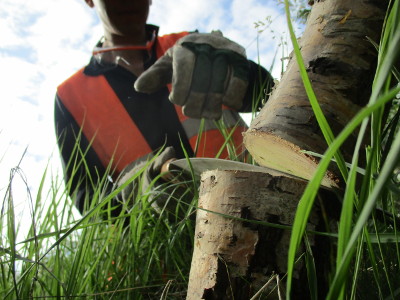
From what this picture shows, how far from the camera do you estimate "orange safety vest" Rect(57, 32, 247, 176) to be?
2.69 m

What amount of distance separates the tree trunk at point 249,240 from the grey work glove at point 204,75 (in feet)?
3.23

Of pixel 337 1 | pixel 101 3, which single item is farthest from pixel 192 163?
pixel 101 3

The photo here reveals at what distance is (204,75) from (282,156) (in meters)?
0.97

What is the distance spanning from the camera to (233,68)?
1.70 metres

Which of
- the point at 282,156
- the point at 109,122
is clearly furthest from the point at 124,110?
the point at 282,156

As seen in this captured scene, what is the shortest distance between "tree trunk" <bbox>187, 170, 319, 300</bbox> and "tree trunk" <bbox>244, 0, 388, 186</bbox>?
0.06 m

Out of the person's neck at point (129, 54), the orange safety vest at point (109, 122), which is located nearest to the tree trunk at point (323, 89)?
the orange safety vest at point (109, 122)

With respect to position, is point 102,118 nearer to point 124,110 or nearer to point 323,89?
point 124,110

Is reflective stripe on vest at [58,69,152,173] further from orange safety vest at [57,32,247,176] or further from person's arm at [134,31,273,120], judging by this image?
person's arm at [134,31,273,120]

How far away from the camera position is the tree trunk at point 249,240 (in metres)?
0.63

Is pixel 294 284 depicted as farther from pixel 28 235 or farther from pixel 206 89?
pixel 206 89

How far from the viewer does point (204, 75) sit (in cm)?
160

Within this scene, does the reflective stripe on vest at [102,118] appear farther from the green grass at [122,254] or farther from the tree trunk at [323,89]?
the tree trunk at [323,89]

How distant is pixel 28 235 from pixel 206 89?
2.83 ft
